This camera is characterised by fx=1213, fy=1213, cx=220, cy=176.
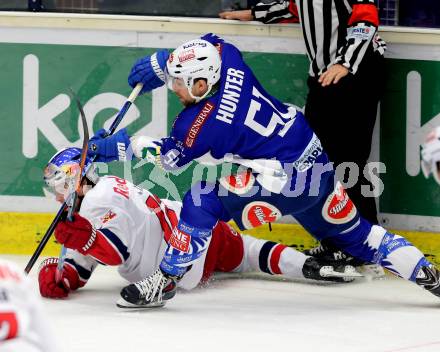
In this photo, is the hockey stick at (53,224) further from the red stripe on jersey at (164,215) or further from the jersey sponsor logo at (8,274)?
the jersey sponsor logo at (8,274)

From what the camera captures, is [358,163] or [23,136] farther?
[23,136]

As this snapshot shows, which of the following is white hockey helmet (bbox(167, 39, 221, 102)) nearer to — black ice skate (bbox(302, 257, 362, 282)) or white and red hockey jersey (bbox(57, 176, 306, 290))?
white and red hockey jersey (bbox(57, 176, 306, 290))

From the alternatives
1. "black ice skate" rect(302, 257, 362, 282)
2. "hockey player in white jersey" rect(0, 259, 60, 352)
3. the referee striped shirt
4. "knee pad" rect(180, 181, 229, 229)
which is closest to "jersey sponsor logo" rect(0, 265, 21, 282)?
"hockey player in white jersey" rect(0, 259, 60, 352)

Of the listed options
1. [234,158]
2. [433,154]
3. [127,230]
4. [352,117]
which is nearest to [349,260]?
[352,117]

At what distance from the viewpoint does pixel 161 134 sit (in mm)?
5055

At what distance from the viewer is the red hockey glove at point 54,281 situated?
432 centimetres

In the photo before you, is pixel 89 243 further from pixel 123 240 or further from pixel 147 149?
pixel 147 149

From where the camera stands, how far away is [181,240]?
407 centimetres

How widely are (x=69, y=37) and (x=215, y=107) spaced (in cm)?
120

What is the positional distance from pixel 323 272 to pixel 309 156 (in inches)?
22.6

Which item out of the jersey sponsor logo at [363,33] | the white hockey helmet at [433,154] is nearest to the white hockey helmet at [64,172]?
the jersey sponsor logo at [363,33]

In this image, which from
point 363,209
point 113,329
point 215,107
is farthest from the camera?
point 363,209

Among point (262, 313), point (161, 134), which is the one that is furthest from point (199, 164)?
point (262, 313)

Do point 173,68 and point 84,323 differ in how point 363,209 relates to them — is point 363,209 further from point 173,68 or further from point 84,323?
point 84,323
